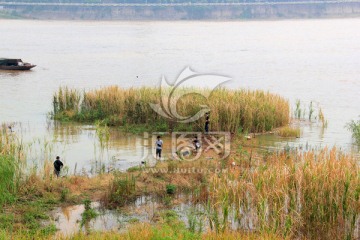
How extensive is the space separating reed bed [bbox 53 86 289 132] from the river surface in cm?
100

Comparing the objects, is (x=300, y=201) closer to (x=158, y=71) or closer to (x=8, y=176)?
(x=8, y=176)

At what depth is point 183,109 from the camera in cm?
2159

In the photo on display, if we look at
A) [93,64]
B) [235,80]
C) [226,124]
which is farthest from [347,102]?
[93,64]

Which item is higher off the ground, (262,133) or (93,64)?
(93,64)

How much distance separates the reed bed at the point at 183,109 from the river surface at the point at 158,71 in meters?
1.00

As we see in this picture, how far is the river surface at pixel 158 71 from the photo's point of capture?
71.8 feet

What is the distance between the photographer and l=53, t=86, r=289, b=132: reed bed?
68.5 ft

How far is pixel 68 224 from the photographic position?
1236 cm

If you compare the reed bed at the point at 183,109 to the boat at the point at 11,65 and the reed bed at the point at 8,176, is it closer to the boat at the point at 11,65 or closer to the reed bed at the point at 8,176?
the reed bed at the point at 8,176

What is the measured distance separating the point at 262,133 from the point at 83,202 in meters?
9.85

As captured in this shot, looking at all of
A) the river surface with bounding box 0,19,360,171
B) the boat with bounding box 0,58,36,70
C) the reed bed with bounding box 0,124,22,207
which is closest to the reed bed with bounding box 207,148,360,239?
the reed bed with bounding box 0,124,22,207

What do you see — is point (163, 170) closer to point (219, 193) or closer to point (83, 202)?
point (83, 202)

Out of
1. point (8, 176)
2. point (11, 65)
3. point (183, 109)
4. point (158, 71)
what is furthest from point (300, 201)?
point (158, 71)

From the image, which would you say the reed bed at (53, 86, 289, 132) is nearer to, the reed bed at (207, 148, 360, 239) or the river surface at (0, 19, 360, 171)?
the river surface at (0, 19, 360, 171)
